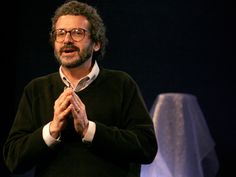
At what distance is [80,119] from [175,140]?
1.02 meters

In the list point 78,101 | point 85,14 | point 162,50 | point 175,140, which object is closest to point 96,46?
point 85,14

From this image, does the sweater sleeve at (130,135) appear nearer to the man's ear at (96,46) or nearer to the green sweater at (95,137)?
the green sweater at (95,137)

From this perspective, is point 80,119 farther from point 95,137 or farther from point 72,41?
point 72,41

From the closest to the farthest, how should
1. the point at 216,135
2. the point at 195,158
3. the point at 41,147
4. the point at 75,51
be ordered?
the point at 41,147
the point at 75,51
the point at 195,158
the point at 216,135

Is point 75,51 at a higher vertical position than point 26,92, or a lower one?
higher

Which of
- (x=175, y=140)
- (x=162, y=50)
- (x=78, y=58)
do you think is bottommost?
(x=175, y=140)

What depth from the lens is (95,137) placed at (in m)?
1.37

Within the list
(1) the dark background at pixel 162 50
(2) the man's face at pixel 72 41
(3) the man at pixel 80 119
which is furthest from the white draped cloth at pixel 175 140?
(2) the man's face at pixel 72 41

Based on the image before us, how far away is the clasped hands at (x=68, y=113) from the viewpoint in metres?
1.33

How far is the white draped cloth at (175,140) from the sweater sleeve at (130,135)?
2.51 ft

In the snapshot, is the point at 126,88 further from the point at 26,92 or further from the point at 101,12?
the point at 101,12

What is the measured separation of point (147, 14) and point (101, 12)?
290mm

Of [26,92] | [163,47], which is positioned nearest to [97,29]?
[26,92]

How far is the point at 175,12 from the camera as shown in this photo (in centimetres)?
274
